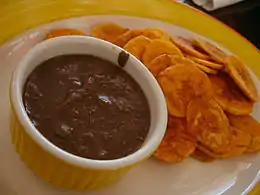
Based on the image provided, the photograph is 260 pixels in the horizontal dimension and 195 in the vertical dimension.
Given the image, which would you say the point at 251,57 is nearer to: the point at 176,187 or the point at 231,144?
the point at 231,144

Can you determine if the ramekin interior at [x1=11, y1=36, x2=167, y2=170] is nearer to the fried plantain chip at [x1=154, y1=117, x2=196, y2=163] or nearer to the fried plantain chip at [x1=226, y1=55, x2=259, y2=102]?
the fried plantain chip at [x1=154, y1=117, x2=196, y2=163]

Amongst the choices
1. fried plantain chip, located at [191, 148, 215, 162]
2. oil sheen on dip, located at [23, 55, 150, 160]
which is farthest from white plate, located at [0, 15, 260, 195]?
A: oil sheen on dip, located at [23, 55, 150, 160]

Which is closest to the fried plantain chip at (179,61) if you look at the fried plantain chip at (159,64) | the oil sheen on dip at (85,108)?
the fried plantain chip at (159,64)

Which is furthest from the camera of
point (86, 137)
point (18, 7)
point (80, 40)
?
point (18, 7)

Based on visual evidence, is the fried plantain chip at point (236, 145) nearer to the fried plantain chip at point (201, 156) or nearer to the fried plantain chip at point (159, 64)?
the fried plantain chip at point (201, 156)

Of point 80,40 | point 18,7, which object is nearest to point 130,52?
point 80,40
